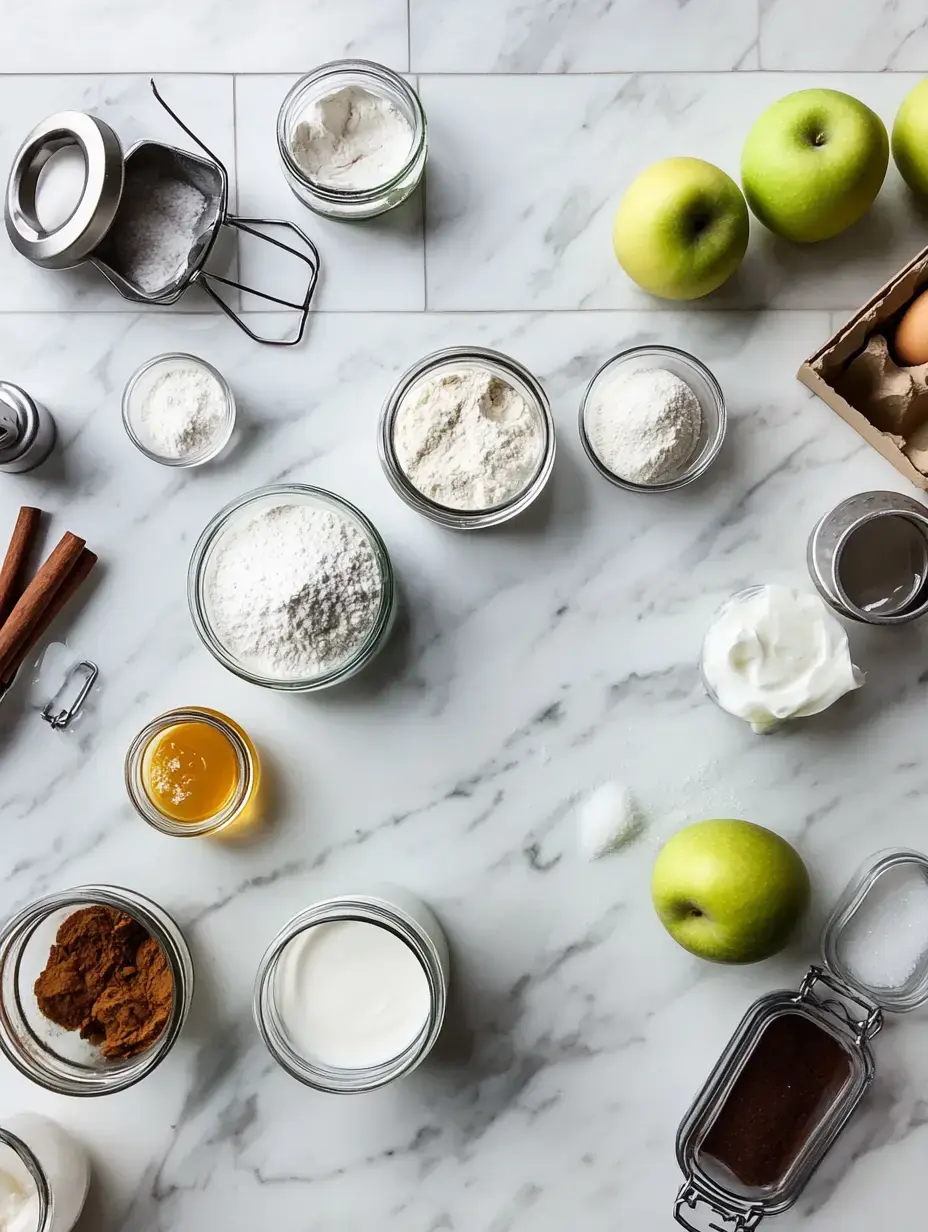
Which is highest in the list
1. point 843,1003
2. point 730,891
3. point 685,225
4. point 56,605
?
point 685,225

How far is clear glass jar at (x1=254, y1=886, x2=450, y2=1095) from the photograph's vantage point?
105cm

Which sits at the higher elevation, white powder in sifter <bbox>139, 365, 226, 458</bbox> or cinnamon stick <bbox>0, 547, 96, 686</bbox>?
white powder in sifter <bbox>139, 365, 226, 458</bbox>

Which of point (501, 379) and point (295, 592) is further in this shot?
point (501, 379)

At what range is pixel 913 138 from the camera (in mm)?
1125

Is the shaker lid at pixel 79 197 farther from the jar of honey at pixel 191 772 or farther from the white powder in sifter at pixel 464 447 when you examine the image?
the jar of honey at pixel 191 772

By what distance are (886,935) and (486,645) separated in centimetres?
57

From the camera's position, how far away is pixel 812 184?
1.09 m

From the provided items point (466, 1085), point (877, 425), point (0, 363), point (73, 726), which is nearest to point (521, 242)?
point (877, 425)

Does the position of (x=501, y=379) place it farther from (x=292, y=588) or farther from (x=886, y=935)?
(x=886, y=935)

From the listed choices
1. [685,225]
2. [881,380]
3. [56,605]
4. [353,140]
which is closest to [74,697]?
[56,605]

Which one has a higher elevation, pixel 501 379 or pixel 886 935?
pixel 501 379

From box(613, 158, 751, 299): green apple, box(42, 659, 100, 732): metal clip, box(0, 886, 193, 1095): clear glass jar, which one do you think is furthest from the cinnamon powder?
box(613, 158, 751, 299): green apple

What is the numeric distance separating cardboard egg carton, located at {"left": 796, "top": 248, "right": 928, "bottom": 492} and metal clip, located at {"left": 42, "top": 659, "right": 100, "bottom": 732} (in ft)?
3.06

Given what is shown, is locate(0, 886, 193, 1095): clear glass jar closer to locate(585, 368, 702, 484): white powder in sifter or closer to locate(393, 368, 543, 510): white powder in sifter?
locate(393, 368, 543, 510): white powder in sifter
